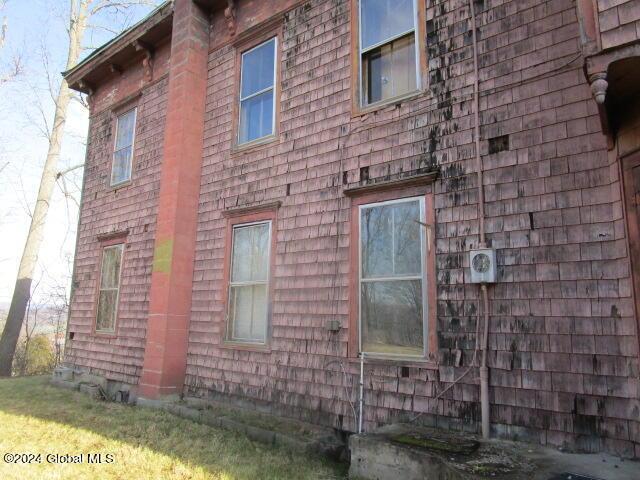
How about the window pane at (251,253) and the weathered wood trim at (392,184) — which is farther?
the window pane at (251,253)

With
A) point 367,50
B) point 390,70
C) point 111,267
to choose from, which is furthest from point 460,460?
point 111,267

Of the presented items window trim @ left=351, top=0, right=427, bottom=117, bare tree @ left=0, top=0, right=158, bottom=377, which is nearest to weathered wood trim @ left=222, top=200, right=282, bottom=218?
window trim @ left=351, top=0, right=427, bottom=117

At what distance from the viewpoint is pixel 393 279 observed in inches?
203

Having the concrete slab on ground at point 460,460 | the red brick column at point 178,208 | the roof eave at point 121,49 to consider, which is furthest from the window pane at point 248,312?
the roof eave at point 121,49

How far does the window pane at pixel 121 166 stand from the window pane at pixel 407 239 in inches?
255

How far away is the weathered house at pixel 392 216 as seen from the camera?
3826 mm

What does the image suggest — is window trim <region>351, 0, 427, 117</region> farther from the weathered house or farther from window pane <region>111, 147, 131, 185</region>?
window pane <region>111, 147, 131, 185</region>

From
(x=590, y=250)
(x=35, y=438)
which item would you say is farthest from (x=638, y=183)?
(x=35, y=438)

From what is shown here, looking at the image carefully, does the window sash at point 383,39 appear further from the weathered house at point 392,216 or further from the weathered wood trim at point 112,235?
the weathered wood trim at point 112,235

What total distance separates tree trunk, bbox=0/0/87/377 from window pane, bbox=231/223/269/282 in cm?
1114

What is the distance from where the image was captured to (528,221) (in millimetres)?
4262

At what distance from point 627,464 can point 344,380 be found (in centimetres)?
277

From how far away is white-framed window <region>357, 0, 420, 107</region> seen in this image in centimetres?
549

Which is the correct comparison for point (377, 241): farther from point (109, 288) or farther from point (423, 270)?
point (109, 288)
